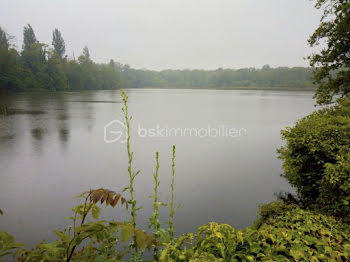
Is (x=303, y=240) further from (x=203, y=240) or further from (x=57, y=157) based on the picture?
(x=57, y=157)

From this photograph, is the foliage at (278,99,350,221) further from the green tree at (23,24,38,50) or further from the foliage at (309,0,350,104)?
the green tree at (23,24,38,50)

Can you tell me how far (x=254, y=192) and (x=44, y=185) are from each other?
18.6ft

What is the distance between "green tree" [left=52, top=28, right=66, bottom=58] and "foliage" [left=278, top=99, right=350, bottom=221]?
84.6 meters

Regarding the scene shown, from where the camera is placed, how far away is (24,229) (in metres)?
4.24

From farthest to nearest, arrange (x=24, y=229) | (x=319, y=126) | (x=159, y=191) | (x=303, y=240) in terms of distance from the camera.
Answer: (x=159, y=191) < (x=24, y=229) < (x=319, y=126) < (x=303, y=240)

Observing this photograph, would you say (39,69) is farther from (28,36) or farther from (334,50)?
(334,50)

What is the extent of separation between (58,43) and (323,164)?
86.9m

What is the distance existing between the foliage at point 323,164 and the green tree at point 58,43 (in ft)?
278

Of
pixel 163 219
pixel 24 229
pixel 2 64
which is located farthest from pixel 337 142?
pixel 2 64

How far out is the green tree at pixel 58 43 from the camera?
73.5 m

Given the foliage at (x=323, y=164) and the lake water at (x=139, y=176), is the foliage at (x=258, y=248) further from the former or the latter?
the lake water at (x=139, y=176)

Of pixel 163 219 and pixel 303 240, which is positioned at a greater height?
pixel 303 240

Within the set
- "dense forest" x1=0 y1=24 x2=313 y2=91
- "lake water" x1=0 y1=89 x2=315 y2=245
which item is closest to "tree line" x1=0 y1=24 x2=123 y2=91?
"dense forest" x1=0 y1=24 x2=313 y2=91

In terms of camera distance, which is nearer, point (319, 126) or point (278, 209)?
point (278, 209)
